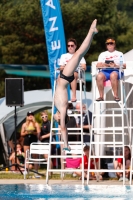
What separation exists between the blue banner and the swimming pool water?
19.4 feet

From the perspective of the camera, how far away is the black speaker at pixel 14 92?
18.5m

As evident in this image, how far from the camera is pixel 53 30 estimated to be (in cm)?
1838

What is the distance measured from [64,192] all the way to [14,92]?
7446 mm

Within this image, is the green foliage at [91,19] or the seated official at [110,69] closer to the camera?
the seated official at [110,69]

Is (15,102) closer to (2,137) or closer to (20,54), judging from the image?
(2,137)

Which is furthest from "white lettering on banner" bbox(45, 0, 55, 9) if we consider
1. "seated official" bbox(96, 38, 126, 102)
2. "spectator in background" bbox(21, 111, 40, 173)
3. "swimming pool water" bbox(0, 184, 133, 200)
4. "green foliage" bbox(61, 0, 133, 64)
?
"green foliage" bbox(61, 0, 133, 64)

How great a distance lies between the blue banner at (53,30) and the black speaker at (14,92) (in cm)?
98

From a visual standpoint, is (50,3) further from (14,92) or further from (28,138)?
(28,138)

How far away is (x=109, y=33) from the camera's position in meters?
41.1

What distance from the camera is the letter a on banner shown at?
59.9 ft

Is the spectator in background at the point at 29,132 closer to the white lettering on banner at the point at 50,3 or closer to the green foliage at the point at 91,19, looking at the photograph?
the white lettering on banner at the point at 50,3

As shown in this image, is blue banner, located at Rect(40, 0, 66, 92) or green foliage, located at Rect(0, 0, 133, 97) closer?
blue banner, located at Rect(40, 0, 66, 92)

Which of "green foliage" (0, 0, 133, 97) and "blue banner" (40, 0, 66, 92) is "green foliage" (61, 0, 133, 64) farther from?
"blue banner" (40, 0, 66, 92)

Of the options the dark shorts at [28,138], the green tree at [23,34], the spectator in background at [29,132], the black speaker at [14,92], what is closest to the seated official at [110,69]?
the black speaker at [14,92]
